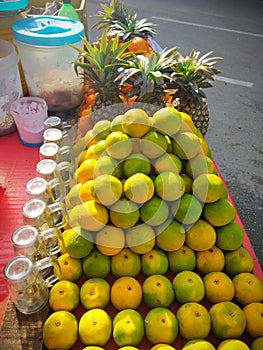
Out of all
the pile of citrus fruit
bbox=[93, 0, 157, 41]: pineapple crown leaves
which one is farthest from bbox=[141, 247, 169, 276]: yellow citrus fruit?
bbox=[93, 0, 157, 41]: pineapple crown leaves

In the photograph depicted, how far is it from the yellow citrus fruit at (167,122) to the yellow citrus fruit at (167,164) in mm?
71

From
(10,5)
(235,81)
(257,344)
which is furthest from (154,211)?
(235,81)

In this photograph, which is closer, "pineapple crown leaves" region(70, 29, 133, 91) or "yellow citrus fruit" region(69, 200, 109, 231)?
"yellow citrus fruit" region(69, 200, 109, 231)

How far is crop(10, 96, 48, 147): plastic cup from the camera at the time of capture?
139 centimetres

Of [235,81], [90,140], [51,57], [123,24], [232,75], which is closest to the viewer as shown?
[90,140]

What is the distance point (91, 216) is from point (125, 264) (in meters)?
0.16

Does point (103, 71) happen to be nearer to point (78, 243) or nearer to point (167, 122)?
point (167, 122)

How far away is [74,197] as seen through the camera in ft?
3.21

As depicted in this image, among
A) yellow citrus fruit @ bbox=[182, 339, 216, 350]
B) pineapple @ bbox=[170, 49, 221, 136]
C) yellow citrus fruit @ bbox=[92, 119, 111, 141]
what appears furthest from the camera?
pineapple @ bbox=[170, 49, 221, 136]

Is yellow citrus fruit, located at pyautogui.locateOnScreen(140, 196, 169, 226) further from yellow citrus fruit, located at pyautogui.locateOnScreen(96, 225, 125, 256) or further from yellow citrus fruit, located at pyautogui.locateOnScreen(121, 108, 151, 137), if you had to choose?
yellow citrus fruit, located at pyautogui.locateOnScreen(121, 108, 151, 137)

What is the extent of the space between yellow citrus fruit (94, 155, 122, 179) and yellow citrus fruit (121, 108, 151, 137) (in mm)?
96

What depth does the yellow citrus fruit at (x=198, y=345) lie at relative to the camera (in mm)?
759

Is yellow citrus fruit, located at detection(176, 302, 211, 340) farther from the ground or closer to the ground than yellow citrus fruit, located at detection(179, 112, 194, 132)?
closer to the ground

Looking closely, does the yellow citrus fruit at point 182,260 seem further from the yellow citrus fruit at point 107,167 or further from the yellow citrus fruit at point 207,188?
the yellow citrus fruit at point 107,167
